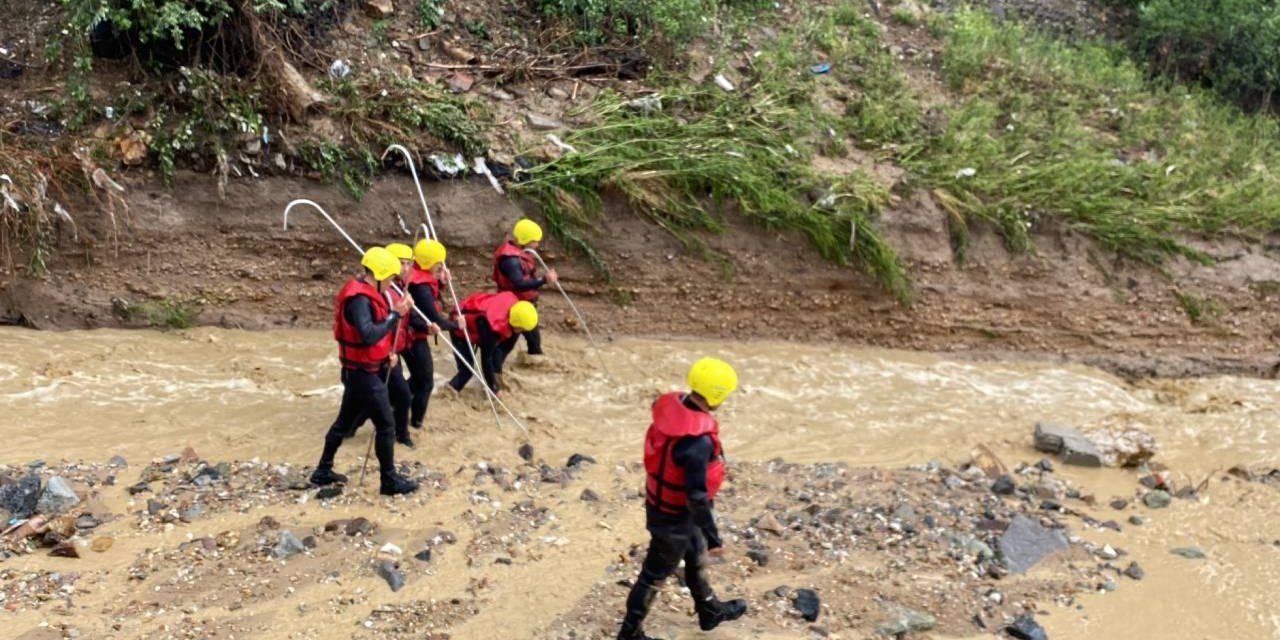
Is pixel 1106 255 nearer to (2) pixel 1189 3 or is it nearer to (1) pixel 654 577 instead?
(2) pixel 1189 3

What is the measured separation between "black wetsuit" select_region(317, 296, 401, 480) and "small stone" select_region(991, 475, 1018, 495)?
366 centimetres

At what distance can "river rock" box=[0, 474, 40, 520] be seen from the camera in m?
5.26

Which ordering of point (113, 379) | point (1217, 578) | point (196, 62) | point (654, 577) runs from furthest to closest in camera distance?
point (196, 62)
point (113, 379)
point (1217, 578)
point (654, 577)

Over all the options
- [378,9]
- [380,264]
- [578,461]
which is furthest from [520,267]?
[378,9]

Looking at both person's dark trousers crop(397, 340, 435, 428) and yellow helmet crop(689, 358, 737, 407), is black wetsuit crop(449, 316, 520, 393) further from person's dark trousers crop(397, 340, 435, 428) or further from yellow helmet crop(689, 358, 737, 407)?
yellow helmet crop(689, 358, 737, 407)

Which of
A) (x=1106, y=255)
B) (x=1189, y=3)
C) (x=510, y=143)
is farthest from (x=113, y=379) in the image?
(x=1189, y=3)

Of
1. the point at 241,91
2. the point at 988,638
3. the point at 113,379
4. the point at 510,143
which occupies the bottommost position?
the point at 988,638

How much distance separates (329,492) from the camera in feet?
18.9

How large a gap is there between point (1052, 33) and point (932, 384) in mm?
6623

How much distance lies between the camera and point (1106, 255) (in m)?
9.76

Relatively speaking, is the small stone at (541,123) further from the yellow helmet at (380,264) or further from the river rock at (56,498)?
the river rock at (56,498)

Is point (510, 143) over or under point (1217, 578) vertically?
over

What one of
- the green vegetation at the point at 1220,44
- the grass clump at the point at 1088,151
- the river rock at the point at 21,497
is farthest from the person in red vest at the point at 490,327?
the green vegetation at the point at 1220,44

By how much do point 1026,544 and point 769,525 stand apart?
1.40 m
